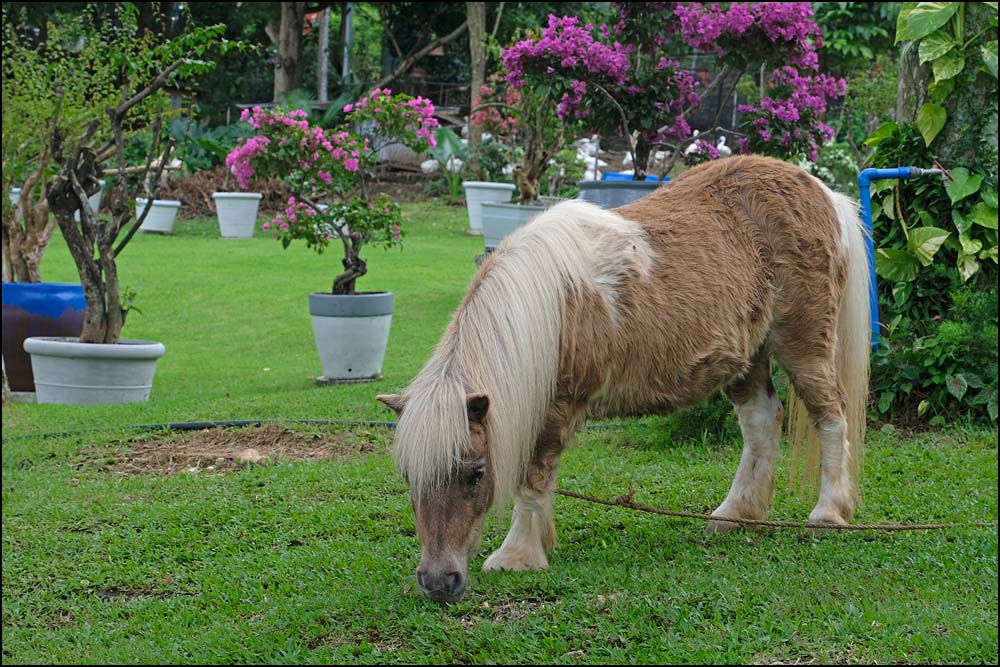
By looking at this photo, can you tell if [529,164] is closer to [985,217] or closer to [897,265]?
[897,265]

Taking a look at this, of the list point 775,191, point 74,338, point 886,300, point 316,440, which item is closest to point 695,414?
point 886,300

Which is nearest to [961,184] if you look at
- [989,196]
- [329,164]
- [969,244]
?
[989,196]

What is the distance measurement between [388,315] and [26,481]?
10.9 ft

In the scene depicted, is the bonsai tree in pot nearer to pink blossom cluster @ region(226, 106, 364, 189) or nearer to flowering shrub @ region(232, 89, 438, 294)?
pink blossom cluster @ region(226, 106, 364, 189)

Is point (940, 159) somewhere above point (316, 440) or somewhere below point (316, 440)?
above

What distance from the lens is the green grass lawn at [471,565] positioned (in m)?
3.19

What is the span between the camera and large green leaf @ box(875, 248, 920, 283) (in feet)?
19.4

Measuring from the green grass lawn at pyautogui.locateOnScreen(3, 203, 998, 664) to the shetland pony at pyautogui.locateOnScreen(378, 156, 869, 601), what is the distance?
279 millimetres

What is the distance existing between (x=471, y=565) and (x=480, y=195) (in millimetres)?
13100

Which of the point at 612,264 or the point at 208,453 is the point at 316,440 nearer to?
the point at 208,453

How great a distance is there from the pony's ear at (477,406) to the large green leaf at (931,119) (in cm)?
390

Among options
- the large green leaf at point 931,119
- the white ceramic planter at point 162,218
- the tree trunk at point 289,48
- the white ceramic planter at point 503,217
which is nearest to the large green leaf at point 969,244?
the large green leaf at point 931,119

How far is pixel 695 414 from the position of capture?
582 centimetres

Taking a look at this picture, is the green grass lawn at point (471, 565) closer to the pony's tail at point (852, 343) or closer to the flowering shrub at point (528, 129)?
the pony's tail at point (852, 343)
